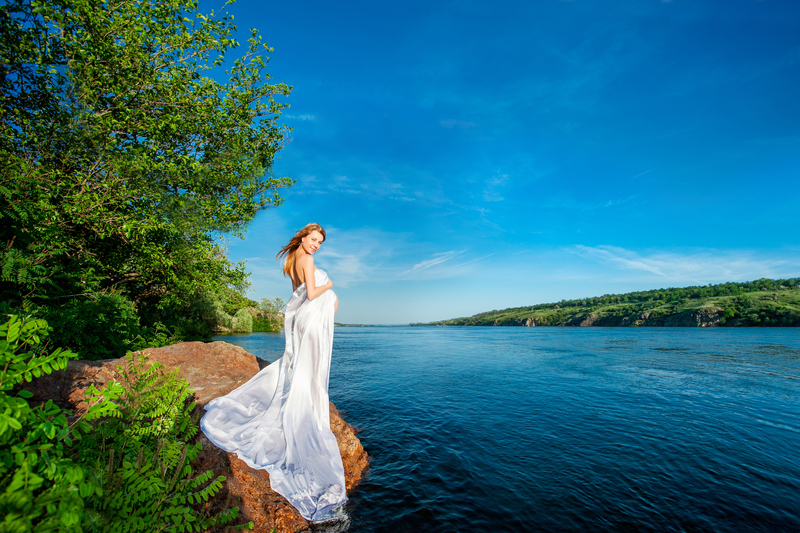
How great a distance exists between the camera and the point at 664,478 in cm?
732

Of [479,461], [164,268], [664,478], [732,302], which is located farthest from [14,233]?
[732,302]

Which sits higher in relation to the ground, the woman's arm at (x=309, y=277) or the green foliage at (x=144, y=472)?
the woman's arm at (x=309, y=277)

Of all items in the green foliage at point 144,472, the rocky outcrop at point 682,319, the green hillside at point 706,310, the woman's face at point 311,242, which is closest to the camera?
the green foliage at point 144,472

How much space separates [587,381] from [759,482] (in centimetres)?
1147

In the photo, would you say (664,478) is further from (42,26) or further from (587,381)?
Answer: (42,26)

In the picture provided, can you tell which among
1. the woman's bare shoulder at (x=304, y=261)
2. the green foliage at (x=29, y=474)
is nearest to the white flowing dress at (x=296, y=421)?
the woman's bare shoulder at (x=304, y=261)

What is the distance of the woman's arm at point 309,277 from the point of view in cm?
585

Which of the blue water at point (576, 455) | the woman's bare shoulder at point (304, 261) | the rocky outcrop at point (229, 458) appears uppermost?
the woman's bare shoulder at point (304, 261)

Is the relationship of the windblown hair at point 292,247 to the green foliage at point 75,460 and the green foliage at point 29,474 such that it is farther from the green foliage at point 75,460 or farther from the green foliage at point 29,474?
the green foliage at point 29,474

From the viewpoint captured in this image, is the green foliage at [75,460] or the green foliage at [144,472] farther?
the green foliage at [144,472]

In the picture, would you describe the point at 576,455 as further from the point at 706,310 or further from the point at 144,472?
the point at 706,310

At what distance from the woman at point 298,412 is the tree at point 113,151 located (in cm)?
769

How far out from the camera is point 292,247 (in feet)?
20.8

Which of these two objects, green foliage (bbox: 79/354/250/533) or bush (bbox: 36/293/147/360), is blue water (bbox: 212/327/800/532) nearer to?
green foliage (bbox: 79/354/250/533)
